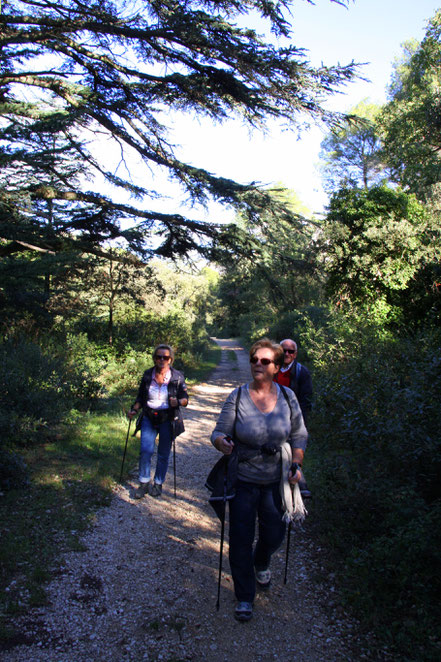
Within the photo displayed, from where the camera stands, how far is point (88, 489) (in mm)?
5516

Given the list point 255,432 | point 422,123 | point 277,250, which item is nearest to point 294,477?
point 255,432

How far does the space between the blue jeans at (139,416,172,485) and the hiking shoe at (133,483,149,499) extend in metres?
0.06

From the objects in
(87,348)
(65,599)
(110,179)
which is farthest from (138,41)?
(65,599)

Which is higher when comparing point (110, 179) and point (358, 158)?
point (358, 158)

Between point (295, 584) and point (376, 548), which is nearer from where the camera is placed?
point (376, 548)

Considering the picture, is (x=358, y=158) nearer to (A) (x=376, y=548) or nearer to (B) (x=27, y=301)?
(B) (x=27, y=301)

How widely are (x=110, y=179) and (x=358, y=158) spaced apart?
96.1ft

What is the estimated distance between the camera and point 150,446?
5484mm

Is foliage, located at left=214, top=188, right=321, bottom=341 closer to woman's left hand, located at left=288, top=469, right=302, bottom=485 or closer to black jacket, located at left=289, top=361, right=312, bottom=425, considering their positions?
black jacket, located at left=289, top=361, right=312, bottom=425

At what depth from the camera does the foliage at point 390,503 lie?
3.06 meters

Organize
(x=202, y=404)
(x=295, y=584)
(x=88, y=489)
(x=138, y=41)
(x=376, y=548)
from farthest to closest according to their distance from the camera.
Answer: (x=202, y=404) → (x=138, y=41) → (x=88, y=489) → (x=295, y=584) → (x=376, y=548)

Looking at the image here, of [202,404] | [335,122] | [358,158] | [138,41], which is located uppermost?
[358,158]

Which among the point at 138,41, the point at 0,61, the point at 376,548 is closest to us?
the point at 376,548

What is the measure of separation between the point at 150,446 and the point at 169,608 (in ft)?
7.40
